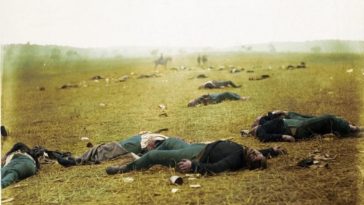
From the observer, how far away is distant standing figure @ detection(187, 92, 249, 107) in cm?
545

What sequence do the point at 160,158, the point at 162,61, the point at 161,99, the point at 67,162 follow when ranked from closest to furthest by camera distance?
1. the point at 160,158
2. the point at 67,162
3. the point at 162,61
4. the point at 161,99

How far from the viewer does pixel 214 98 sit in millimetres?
5473

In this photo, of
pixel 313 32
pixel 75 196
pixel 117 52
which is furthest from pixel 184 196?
pixel 313 32

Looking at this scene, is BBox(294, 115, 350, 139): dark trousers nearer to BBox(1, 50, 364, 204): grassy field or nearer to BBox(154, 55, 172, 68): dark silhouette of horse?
BBox(1, 50, 364, 204): grassy field

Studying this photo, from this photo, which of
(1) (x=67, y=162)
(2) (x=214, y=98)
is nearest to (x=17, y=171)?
(1) (x=67, y=162)

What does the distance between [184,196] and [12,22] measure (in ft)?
8.13

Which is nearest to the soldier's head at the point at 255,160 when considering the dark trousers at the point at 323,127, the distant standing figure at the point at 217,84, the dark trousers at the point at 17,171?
the dark trousers at the point at 323,127

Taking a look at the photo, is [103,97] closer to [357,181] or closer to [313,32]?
[313,32]

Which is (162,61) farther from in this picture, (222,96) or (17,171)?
(17,171)

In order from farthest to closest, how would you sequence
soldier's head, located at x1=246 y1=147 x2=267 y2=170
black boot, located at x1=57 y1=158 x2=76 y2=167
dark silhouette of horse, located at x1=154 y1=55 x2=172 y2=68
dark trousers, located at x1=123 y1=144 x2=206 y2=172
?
dark silhouette of horse, located at x1=154 y1=55 x2=172 y2=68
black boot, located at x1=57 y1=158 x2=76 y2=167
dark trousers, located at x1=123 y1=144 x2=206 y2=172
soldier's head, located at x1=246 y1=147 x2=267 y2=170

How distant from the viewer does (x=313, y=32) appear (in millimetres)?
5484

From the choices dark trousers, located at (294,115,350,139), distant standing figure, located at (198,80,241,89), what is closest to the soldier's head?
dark trousers, located at (294,115,350,139)

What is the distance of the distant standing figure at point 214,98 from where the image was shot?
5.45m

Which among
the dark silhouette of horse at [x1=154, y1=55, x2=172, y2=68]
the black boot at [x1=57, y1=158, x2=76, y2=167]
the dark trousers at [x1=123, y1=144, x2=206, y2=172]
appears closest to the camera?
the dark trousers at [x1=123, y1=144, x2=206, y2=172]
